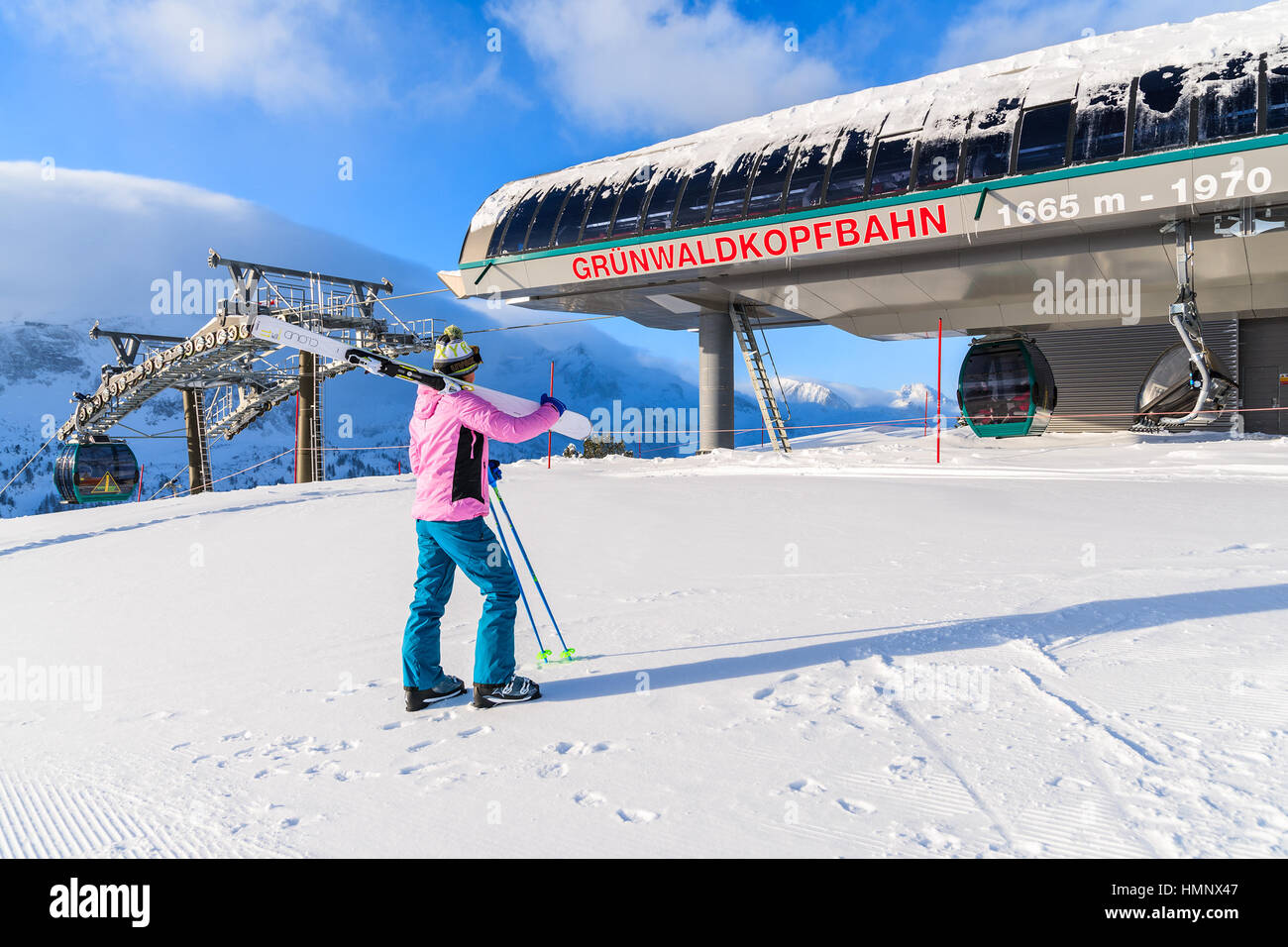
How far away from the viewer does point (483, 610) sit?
3395mm

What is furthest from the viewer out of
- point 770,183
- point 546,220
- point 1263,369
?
point 546,220

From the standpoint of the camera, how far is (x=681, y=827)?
2.16 m

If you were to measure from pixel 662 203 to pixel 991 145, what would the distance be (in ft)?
21.3

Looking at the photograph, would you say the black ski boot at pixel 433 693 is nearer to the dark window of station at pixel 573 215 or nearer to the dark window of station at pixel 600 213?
the dark window of station at pixel 600 213

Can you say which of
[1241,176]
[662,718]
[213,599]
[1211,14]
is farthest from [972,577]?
[1211,14]

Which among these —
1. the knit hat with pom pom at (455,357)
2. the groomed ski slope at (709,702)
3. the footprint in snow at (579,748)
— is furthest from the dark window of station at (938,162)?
the footprint in snow at (579,748)

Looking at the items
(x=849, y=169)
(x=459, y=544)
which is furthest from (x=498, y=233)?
(x=459, y=544)

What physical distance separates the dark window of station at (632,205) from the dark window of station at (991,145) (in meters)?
6.62

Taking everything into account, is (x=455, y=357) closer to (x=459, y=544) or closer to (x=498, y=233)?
(x=459, y=544)

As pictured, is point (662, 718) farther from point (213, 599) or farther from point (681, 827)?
point (213, 599)

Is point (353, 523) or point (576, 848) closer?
point (576, 848)

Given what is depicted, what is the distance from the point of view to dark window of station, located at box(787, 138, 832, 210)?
1467cm

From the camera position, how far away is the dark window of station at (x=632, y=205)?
1658 cm

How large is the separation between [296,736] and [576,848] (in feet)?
4.91
